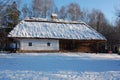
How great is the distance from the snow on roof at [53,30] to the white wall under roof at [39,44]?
82 centimetres

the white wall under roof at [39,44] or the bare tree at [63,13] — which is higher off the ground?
the bare tree at [63,13]

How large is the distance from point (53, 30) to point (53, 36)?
203cm

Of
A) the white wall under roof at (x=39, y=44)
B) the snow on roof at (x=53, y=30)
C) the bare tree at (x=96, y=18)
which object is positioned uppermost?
the bare tree at (x=96, y=18)

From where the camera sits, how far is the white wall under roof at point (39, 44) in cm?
3366

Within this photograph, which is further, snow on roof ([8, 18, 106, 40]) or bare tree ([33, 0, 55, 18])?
bare tree ([33, 0, 55, 18])

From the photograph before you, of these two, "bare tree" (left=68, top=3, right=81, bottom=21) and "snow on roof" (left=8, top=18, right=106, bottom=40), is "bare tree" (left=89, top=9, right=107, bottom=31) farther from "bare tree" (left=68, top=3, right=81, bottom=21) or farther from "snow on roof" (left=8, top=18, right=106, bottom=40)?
"snow on roof" (left=8, top=18, right=106, bottom=40)

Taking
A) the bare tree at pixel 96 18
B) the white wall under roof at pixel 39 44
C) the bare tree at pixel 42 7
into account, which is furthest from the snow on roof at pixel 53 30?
the bare tree at pixel 96 18

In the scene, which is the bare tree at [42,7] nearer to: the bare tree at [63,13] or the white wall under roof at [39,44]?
the bare tree at [63,13]

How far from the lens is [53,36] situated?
34.2 metres

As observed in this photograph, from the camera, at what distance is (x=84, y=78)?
11.7 metres

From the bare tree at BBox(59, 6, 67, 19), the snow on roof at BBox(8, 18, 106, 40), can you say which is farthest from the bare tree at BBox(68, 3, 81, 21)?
the snow on roof at BBox(8, 18, 106, 40)

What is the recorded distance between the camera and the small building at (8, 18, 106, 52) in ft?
110

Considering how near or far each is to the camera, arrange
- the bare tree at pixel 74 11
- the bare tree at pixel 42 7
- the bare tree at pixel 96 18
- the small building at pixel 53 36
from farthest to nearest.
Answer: the bare tree at pixel 96 18 → the bare tree at pixel 74 11 → the bare tree at pixel 42 7 → the small building at pixel 53 36

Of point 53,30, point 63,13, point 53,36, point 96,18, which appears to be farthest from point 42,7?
point 53,36
